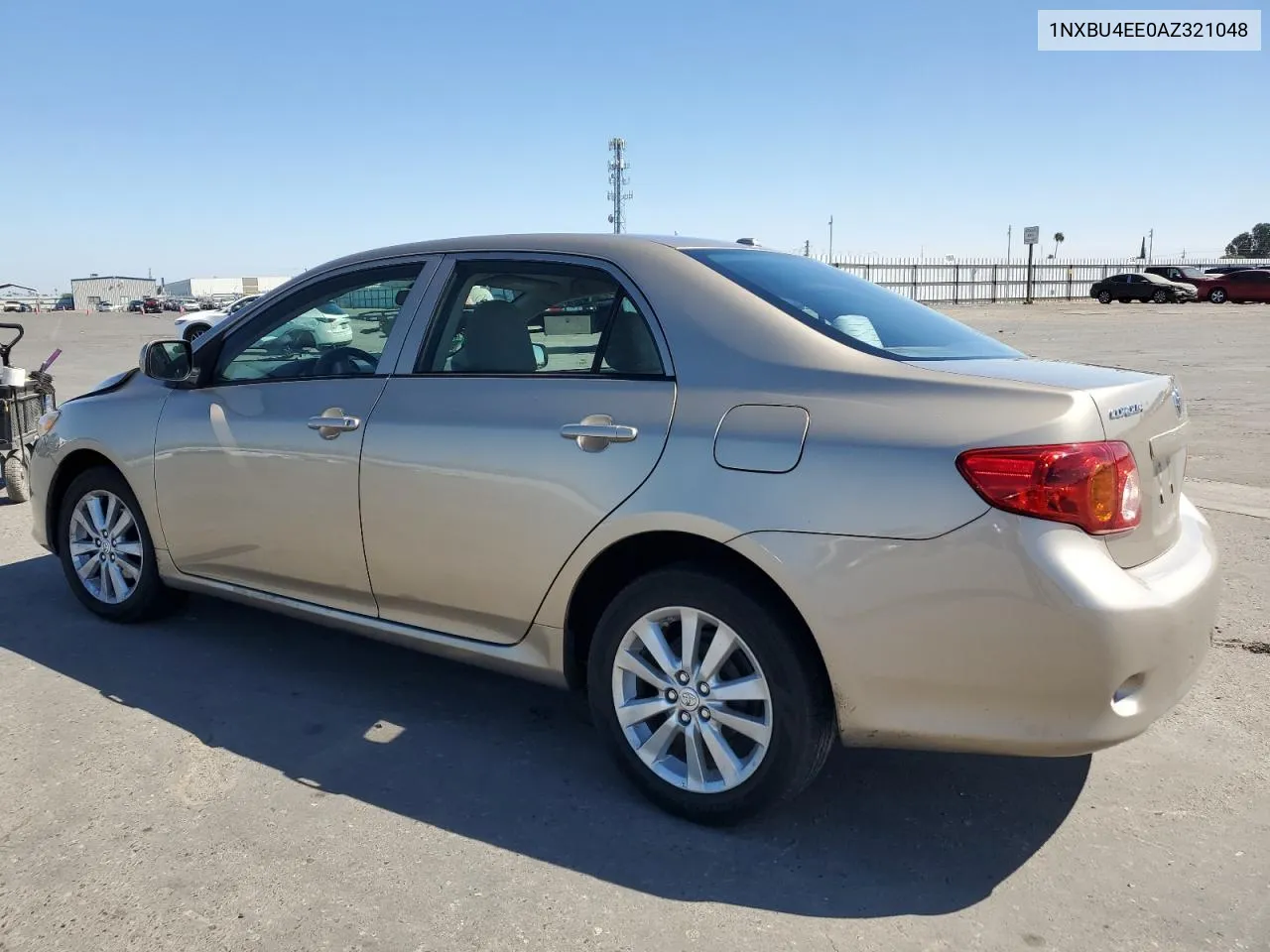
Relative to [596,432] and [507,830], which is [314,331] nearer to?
[596,432]

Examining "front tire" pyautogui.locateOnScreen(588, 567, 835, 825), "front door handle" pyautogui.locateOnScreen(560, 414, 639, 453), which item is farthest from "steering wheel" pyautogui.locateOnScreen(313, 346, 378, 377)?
"front tire" pyautogui.locateOnScreen(588, 567, 835, 825)

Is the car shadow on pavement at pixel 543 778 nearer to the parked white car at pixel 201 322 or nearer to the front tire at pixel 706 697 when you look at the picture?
the front tire at pixel 706 697

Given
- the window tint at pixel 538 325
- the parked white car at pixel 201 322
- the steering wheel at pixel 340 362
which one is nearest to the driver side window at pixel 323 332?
the steering wheel at pixel 340 362

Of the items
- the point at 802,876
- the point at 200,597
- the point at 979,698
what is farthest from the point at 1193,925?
the point at 200,597

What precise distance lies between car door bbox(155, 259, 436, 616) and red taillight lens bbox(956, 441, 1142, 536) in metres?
2.15

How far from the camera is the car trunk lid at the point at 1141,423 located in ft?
8.90

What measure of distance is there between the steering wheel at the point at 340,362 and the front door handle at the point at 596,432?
1.13 m

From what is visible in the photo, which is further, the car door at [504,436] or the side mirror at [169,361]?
the side mirror at [169,361]

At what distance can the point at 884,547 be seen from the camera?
267 cm

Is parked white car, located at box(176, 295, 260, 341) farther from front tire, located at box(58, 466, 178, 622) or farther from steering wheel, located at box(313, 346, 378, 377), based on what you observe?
→ steering wheel, located at box(313, 346, 378, 377)

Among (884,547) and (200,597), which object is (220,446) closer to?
(200,597)

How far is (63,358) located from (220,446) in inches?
829

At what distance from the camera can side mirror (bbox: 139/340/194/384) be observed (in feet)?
14.6

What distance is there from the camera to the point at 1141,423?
2.80 metres
